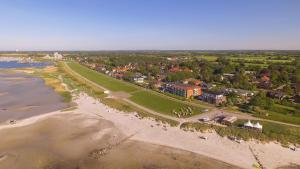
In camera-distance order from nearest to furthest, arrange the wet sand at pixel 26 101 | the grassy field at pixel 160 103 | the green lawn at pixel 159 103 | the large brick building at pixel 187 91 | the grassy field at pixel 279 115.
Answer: the grassy field at pixel 279 115, the grassy field at pixel 160 103, the wet sand at pixel 26 101, the green lawn at pixel 159 103, the large brick building at pixel 187 91

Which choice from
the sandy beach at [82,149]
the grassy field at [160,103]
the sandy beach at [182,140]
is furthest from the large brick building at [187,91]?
the sandy beach at [82,149]

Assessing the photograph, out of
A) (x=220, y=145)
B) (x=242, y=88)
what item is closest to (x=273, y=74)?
(x=242, y=88)

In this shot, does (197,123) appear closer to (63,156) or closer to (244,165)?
(244,165)

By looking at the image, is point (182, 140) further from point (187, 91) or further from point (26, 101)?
point (26, 101)

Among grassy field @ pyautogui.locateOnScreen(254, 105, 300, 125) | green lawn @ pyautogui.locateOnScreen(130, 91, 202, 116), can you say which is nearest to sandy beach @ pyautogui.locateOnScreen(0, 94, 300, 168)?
green lawn @ pyautogui.locateOnScreen(130, 91, 202, 116)

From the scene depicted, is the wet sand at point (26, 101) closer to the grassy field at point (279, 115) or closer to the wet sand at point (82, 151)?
the wet sand at point (82, 151)

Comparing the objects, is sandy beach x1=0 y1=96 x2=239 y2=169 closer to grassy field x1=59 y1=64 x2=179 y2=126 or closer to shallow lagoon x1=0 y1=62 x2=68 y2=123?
shallow lagoon x1=0 y1=62 x2=68 y2=123
